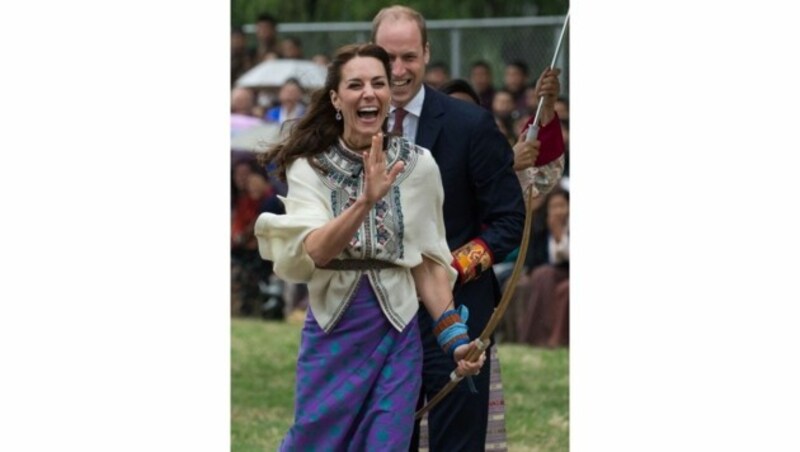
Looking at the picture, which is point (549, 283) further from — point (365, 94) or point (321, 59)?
point (365, 94)

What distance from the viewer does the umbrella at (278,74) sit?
17234 mm

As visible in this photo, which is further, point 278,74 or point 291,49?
point 291,49

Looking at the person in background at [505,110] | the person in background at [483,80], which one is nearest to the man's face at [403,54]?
the person in background at [505,110]

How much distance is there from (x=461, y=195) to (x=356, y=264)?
3.11ft

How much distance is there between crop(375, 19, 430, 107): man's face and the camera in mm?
7422

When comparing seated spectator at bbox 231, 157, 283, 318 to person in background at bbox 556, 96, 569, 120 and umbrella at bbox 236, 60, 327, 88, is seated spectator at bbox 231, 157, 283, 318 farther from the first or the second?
person in background at bbox 556, 96, 569, 120

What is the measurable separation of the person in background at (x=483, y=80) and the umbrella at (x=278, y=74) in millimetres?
1796

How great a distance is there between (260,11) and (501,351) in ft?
28.8

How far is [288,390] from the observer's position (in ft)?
41.5

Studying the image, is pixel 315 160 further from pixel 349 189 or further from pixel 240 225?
pixel 240 225

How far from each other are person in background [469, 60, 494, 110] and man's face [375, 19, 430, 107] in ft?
26.8

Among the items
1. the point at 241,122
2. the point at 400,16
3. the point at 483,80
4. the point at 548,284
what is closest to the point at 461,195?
the point at 400,16

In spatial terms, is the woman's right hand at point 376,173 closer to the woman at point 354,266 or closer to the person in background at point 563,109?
the woman at point 354,266

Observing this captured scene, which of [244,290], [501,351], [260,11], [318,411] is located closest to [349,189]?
[318,411]
